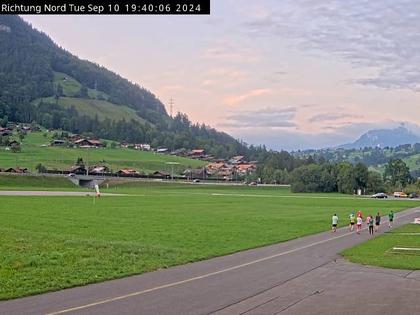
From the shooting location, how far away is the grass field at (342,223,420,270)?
28600 millimetres

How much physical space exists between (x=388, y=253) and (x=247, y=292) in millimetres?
15906

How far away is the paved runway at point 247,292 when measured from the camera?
17.0 m

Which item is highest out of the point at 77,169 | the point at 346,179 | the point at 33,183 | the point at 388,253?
the point at 77,169

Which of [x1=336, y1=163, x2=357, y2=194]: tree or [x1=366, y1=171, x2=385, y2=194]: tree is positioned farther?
[x1=366, y1=171, x2=385, y2=194]: tree

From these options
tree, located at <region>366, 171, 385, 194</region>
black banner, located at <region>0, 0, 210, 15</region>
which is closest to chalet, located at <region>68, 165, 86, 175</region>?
tree, located at <region>366, 171, 385, 194</region>

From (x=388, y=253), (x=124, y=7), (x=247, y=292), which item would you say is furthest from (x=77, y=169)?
(x=247, y=292)

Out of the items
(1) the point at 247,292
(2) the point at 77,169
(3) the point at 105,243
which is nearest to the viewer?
(1) the point at 247,292

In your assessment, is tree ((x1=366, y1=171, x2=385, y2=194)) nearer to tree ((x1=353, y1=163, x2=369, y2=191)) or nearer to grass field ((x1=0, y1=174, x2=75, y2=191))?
tree ((x1=353, y1=163, x2=369, y2=191))

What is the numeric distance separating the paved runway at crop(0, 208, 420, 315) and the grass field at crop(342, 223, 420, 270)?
172 cm

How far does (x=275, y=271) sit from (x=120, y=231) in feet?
58.5

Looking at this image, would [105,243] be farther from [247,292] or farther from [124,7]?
[124,7]

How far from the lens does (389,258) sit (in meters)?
30.7

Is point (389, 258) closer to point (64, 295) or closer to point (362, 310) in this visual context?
point (362, 310)

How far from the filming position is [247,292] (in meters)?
19.8
